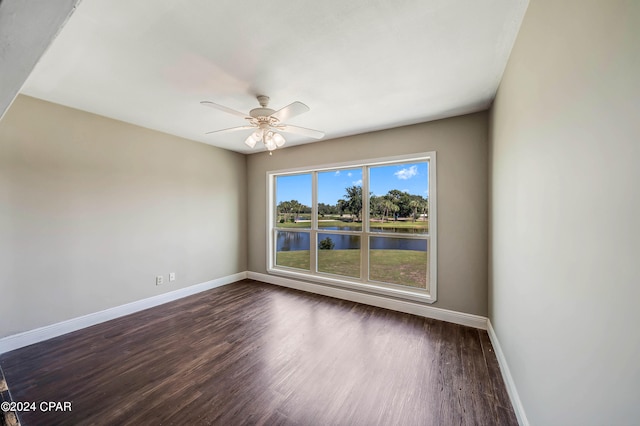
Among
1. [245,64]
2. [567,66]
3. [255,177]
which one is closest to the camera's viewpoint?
[567,66]

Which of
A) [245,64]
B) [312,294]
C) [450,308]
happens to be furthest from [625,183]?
[312,294]

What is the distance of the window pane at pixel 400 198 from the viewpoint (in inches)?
127

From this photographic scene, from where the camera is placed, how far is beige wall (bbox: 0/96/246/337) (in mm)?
2359

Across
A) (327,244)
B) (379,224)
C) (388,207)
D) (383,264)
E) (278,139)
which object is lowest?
(383,264)

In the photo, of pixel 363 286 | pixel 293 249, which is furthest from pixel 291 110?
pixel 293 249

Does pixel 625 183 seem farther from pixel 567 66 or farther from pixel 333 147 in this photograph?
pixel 333 147

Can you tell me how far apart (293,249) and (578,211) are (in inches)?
157

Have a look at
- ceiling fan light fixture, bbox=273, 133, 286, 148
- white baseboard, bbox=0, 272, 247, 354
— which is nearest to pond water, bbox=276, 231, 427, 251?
white baseboard, bbox=0, 272, 247, 354

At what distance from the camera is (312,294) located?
12.9ft

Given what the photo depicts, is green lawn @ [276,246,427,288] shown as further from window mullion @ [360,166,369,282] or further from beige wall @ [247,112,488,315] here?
beige wall @ [247,112,488,315]

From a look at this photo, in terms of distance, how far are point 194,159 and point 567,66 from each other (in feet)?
14.2

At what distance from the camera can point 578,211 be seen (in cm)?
90

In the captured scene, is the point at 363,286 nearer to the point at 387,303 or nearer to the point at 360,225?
the point at 387,303

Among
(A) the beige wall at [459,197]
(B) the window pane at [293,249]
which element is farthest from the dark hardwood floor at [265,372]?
(B) the window pane at [293,249]
